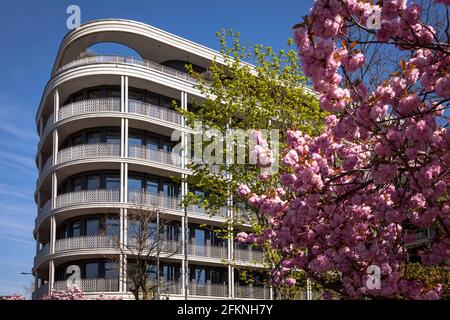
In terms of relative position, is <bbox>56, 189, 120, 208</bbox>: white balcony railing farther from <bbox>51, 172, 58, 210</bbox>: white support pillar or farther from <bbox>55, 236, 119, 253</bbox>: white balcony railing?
<bbox>55, 236, 119, 253</bbox>: white balcony railing

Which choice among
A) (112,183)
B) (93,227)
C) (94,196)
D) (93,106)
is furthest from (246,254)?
(93,106)

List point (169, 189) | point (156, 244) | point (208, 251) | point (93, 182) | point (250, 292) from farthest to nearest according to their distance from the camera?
1. point (250, 292)
2. point (169, 189)
3. point (208, 251)
4. point (93, 182)
5. point (156, 244)

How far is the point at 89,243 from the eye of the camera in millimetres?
34812

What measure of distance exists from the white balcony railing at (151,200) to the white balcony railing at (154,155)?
229cm

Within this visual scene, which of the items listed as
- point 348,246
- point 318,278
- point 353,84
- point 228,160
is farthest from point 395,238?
point 228,160

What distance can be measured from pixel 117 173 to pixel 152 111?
4.77 metres

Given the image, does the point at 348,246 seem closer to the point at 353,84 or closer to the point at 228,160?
the point at 353,84

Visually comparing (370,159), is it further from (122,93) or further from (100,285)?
(122,93)

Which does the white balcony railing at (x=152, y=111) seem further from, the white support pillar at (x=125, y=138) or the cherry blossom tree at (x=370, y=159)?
the cherry blossom tree at (x=370, y=159)

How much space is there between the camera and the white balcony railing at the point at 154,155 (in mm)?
37312

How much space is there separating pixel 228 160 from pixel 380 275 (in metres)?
12.7

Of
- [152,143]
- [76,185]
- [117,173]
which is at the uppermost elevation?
[152,143]

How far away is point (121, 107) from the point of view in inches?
1468

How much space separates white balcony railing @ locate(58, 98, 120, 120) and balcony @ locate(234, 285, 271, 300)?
14547mm
